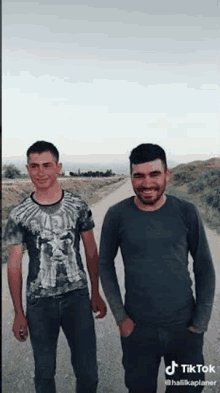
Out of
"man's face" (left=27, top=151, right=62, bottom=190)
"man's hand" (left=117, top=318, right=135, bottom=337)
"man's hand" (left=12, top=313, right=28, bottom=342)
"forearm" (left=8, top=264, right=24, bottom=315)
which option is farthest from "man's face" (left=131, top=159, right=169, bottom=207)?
"man's hand" (left=12, top=313, right=28, bottom=342)

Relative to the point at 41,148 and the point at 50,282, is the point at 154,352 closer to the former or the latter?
the point at 50,282

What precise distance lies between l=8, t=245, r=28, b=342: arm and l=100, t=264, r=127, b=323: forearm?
1.89 feet

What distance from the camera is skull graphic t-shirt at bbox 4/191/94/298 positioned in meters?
2.09

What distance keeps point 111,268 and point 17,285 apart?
0.68m

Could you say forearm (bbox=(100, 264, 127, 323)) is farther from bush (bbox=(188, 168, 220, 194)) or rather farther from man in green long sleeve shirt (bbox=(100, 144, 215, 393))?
bush (bbox=(188, 168, 220, 194))

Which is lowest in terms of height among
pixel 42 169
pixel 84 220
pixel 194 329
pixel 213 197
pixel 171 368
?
pixel 171 368

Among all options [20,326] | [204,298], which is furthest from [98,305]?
[204,298]

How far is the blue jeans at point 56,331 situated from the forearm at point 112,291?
10.0 inches

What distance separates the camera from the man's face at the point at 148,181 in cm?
190

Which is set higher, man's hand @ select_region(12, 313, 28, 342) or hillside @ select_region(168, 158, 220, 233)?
hillside @ select_region(168, 158, 220, 233)

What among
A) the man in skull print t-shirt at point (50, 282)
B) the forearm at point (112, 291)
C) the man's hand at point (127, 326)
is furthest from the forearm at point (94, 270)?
the man's hand at point (127, 326)

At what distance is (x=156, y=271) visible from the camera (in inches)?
74.3

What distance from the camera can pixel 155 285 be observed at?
6.22ft

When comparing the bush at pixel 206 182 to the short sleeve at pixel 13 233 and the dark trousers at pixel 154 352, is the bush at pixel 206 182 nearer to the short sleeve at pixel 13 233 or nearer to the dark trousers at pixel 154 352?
the dark trousers at pixel 154 352
